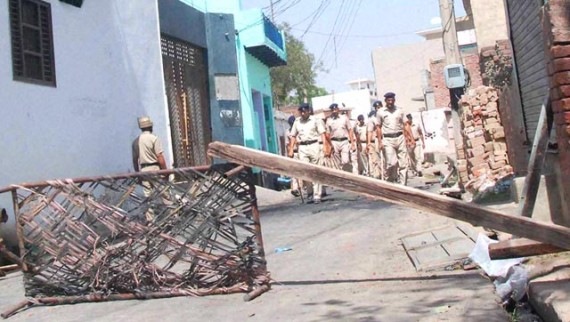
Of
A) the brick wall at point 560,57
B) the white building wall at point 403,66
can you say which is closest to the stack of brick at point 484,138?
the brick wall at point 560,57

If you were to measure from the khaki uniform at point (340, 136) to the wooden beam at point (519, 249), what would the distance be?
9.30 meters

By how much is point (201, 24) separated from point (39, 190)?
1328 centimetres

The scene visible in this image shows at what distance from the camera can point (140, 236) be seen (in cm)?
479

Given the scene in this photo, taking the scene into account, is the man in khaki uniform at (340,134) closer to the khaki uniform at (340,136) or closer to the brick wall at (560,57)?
the khaki uniform at (340,136)

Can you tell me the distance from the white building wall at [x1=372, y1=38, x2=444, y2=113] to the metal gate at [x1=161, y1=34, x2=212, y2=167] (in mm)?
35847

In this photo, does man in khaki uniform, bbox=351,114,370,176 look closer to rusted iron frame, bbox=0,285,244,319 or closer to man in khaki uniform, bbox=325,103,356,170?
man in khaki uniform, bbox=325,103,356,170

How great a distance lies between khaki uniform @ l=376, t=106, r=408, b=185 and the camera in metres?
11.6

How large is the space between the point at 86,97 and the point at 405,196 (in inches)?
285

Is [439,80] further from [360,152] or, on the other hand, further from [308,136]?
[308,136]

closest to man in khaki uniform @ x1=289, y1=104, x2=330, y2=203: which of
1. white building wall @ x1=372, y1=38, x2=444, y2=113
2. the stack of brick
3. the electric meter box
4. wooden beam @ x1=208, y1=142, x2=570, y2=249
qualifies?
the stack of brick

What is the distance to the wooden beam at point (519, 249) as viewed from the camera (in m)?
4.08

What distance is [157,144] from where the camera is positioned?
914cm

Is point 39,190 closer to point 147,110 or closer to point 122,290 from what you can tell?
point 122,290

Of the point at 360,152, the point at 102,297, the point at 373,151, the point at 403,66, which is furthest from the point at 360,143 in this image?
the point at 403,66
